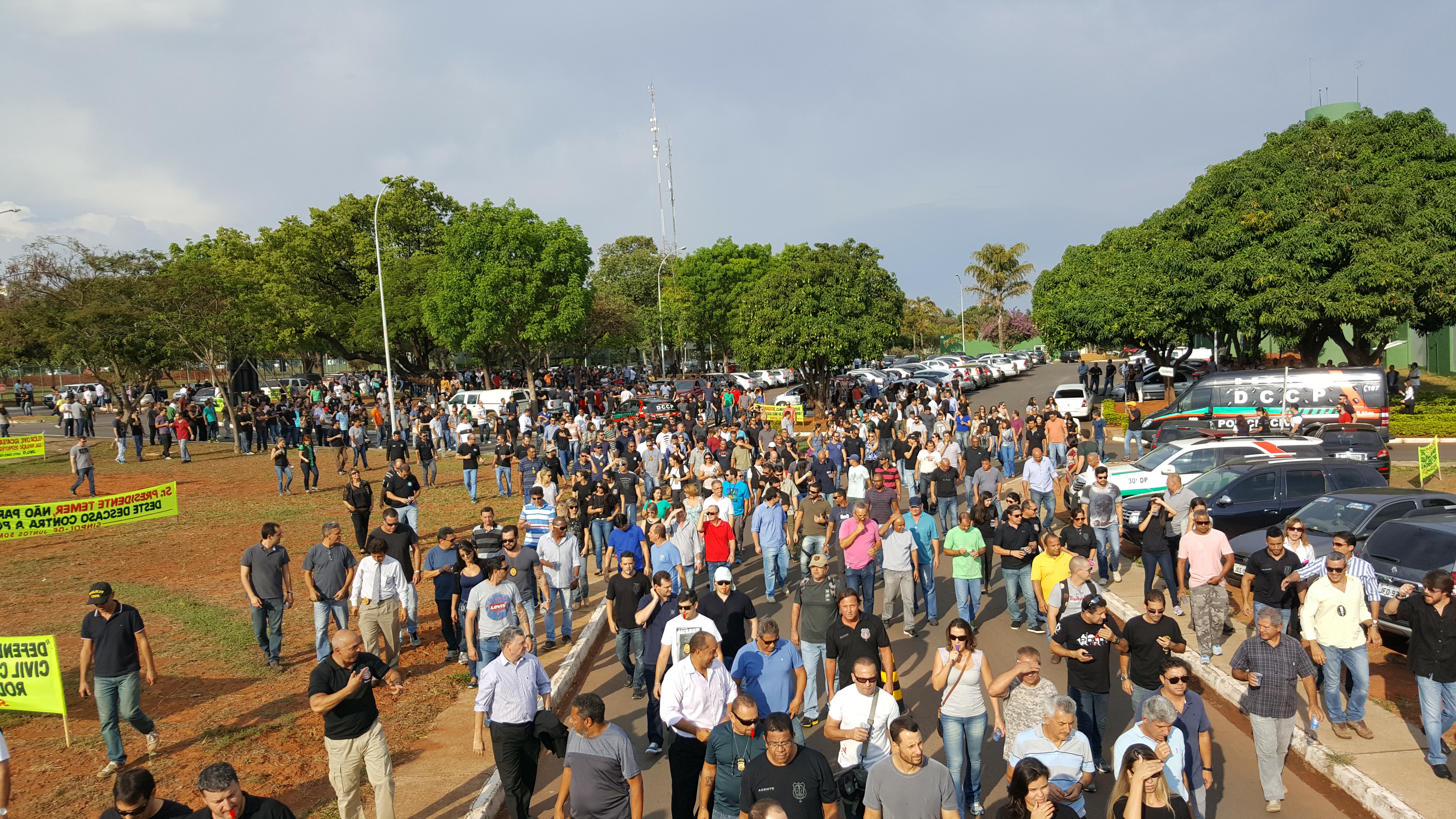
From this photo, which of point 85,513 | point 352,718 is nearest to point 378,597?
point 352,718

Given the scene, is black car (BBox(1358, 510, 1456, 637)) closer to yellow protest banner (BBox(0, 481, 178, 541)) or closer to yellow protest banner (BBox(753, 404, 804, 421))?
yellow protest banner (BBox(753, 404, 804, 421))

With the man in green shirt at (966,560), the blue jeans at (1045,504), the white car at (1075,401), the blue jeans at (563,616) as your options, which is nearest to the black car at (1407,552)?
the man in green shirt at (966,560)

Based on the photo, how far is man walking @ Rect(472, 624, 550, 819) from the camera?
5992 mm

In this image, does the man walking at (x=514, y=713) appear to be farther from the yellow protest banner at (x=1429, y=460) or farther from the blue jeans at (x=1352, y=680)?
the yellow protest banner at (x=1429, y=460)

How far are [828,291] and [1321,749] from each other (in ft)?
92.2

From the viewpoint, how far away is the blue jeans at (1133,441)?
20812 millimetres

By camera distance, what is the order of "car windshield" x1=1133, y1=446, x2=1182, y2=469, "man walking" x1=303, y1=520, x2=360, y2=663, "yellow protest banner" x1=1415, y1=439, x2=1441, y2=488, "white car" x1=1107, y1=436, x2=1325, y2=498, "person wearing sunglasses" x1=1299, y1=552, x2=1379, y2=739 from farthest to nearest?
"yellow protest banner" x1=1415, y1=439, x2=1441, y2=488, "car windshield" x1=1133, y1=446, x2=1182, y2=469, "white car" x1=1107, y1=436, x2=1325, y2=498, "man walking" x1=303, y1=520, x2=360, y2=663, "person wearing sunglasses" x1=1299, y1=552, x2=1379, y2=739

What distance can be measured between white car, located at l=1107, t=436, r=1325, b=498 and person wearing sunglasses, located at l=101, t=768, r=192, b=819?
1312cm

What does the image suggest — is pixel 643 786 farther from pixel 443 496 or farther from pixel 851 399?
pixel 851 399

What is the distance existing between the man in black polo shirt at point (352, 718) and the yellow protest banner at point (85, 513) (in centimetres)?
1275

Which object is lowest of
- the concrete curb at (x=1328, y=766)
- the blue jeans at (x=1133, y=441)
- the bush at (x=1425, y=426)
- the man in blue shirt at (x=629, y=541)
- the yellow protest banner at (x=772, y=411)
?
the concrete curb at (x=1328, y=766)

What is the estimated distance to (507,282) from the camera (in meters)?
38.4

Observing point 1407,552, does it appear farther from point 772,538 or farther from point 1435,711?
point 772,538

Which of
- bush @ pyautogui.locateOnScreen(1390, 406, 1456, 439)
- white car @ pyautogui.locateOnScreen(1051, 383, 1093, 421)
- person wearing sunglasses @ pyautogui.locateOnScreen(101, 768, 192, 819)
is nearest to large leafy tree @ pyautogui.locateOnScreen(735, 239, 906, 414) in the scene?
white car @ pyautogui.locateOnScreen(1051, 383, 1093, 421)
